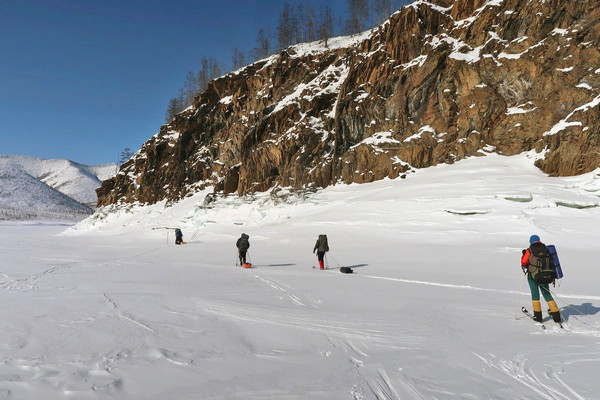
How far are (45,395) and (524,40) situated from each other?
127 feet

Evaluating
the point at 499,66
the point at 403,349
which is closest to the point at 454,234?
the point at 403,349

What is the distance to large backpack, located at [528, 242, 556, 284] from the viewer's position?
20.5ft

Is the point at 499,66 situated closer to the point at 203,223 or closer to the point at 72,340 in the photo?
the point at 203,223

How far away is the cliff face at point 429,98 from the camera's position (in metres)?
25.6

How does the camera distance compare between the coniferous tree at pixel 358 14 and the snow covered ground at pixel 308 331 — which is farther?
the coniferous tree at pixel 358 14

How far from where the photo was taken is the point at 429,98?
3291cm

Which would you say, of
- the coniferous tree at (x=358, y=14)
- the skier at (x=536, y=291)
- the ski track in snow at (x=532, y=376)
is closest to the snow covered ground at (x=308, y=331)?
the ski track in snow at (x=532, y=376)

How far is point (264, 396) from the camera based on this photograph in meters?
3.31

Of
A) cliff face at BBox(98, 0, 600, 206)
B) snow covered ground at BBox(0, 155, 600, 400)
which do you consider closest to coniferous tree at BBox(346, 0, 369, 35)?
cliff face at BBox(98, 0, 600, 206)

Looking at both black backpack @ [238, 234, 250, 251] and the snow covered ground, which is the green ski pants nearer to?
the snow covered ground

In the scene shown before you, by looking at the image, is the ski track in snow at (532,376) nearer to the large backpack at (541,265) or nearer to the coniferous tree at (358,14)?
the large backpack at (541,265)

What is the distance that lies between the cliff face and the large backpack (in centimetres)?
2349

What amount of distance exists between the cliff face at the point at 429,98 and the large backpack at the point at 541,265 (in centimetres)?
2349

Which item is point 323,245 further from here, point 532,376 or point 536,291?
point 532,376
